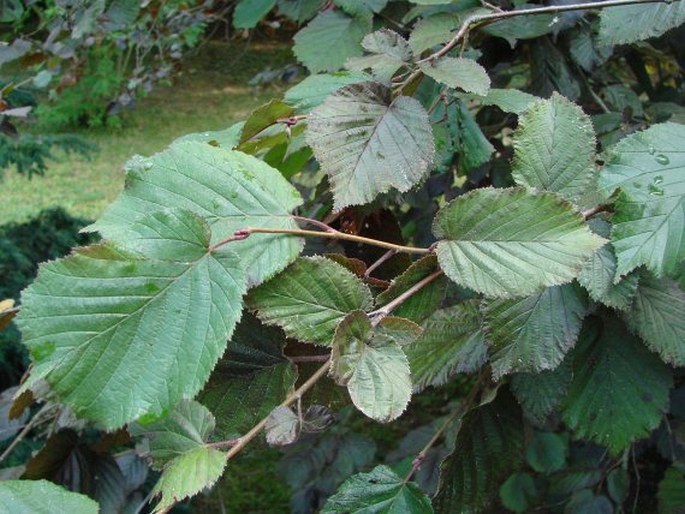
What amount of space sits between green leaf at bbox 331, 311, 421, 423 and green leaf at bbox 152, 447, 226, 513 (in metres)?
0.11

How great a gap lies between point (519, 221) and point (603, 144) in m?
0.64

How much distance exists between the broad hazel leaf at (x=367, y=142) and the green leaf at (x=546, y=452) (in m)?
1.81

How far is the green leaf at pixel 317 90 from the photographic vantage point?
834 millimetres

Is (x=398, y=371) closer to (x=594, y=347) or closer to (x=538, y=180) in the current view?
(x=538, y=180)

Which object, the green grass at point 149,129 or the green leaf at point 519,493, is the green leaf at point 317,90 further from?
the green grass at point 149,129

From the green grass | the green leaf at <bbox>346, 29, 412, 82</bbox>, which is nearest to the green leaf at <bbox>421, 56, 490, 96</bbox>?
the green leaf at <bbox>346, 29, 412, 82</bbox>

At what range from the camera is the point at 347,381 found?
0.57 m

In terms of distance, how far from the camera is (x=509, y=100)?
2.75 feet

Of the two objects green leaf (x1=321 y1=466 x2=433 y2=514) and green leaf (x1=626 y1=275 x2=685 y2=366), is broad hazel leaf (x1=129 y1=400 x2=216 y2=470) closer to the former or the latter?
green leaf (x1=321 y1=466 x2=433 y2=514)

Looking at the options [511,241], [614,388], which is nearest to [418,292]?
[511,241]

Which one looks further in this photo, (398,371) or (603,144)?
(603,144)

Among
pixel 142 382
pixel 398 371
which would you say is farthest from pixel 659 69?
pixel 142 382

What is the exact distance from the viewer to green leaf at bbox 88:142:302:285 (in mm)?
612

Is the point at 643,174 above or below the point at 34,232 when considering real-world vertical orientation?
above
